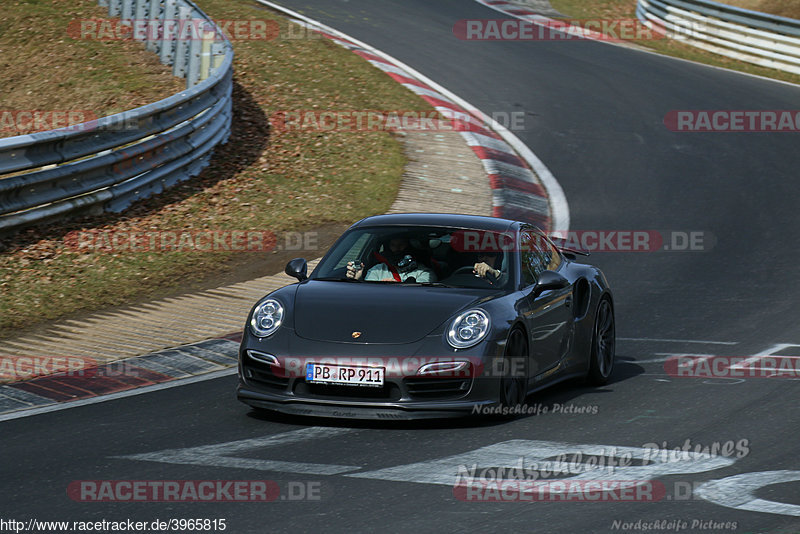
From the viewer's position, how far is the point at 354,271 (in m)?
8.98

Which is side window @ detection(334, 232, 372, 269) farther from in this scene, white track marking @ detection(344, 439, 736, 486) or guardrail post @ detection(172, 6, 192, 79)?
guardrail post @ detection(172, 6, 192, 79)

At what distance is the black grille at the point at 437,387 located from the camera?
7.74 meters

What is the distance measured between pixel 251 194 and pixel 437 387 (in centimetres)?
867

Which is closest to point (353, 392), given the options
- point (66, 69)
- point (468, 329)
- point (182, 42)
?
point (468, 329)

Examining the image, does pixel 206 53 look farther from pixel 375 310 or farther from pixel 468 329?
pixel 468 329

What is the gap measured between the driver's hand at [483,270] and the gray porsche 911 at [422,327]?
0.01 meters

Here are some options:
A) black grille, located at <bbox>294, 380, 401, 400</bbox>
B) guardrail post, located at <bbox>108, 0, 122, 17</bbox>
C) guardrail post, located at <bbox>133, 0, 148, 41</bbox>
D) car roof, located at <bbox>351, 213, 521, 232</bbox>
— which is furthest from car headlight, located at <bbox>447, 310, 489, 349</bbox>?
guardrail post, located at <bbox>108, 0, 122, 17</bbox>

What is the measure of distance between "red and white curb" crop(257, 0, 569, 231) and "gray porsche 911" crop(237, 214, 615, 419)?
6607mm

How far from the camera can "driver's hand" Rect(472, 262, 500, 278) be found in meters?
8.78

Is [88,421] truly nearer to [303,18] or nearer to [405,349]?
[405,349]

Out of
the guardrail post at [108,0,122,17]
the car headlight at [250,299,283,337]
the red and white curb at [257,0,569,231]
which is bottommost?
the red and white curb at [257,0,569,231]

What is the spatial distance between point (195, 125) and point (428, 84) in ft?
26.8

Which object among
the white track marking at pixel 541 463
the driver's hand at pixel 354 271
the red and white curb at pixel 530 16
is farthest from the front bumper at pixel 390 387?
the red and white curb at pixel 530 16

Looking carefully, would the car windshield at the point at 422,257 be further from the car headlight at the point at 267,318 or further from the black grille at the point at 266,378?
the black grille at the point at 266,378
